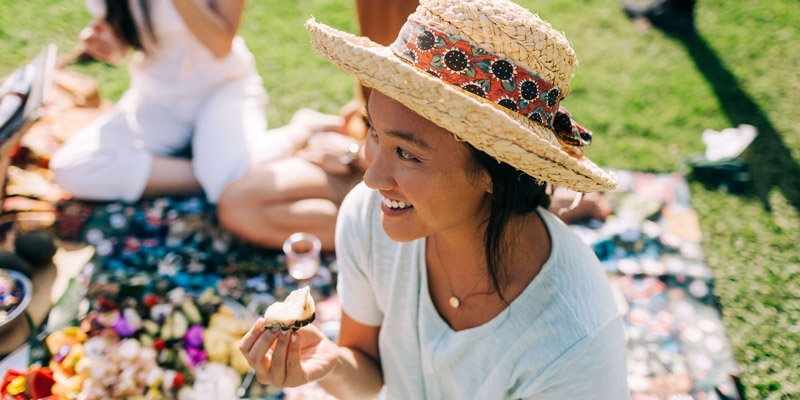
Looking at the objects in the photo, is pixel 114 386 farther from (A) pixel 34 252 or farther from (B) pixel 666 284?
(B) pixel 666 284

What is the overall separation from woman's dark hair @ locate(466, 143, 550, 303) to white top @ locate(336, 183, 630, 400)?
0.37 feet

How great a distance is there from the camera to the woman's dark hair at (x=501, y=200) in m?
1.40

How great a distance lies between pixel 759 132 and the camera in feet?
14.1

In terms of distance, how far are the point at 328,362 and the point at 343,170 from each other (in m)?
1.69

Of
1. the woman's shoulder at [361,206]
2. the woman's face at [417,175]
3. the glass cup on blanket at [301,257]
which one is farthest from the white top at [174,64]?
the woman's face at [417,175]

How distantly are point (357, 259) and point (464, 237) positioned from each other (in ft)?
1.45

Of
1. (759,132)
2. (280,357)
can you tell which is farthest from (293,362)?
(759,132)

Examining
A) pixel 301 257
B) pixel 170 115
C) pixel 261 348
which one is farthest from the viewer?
pixel 170 115

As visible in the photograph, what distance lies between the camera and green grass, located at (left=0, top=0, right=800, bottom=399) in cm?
313

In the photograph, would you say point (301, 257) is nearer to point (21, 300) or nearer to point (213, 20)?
point (21, 300)

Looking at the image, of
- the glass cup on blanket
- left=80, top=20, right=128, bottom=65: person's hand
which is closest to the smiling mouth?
the glass cup on blanket

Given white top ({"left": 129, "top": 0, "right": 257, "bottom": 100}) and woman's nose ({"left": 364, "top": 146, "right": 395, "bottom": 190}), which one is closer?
woman's nose ({"left": 364, "top": 146, "right": 395, "bottom": 190})

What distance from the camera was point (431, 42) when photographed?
1283mm

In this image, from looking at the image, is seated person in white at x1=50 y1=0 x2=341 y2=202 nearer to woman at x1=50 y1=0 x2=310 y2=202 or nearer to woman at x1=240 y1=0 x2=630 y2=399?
woman at x1=50 y1=0 x2=310 y2=202
